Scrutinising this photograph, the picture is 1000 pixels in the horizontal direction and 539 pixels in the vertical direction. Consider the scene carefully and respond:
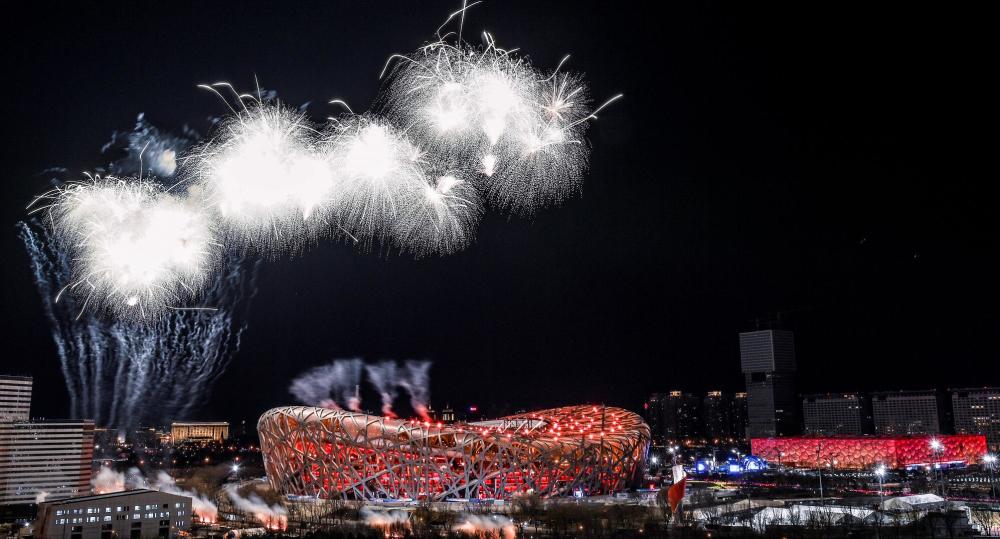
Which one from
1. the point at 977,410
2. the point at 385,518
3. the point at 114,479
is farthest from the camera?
the point at 977,410

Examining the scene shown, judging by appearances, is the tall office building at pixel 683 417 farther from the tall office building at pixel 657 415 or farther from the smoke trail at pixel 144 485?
the smoke trail at pixel 144 485

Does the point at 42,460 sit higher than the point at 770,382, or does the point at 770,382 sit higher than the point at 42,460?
the point at 770,382

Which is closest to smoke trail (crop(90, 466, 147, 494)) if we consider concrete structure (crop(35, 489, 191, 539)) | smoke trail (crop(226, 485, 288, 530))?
smoke trail (crop(226, 485, 288, 530))

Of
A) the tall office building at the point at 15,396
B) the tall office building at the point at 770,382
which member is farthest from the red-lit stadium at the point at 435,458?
the tall office building at the point at 770,382

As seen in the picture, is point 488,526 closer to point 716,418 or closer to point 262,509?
point 262,509

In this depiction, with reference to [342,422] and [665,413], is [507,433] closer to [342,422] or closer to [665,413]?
[342,422]

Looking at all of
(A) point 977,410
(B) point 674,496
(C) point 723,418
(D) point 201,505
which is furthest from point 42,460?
(A) point 977,410
